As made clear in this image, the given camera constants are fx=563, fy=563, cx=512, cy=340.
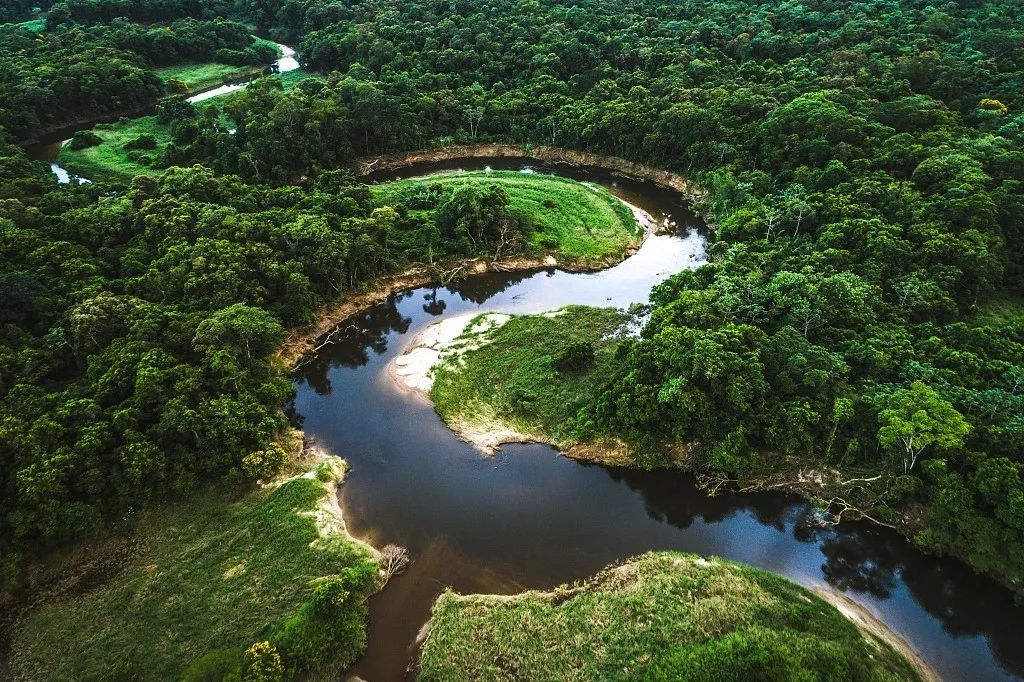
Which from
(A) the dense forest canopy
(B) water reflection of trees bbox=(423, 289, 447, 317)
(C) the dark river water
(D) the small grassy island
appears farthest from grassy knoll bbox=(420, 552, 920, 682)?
(B) water reflection of trees bbox=(423, 289, 447, 317)

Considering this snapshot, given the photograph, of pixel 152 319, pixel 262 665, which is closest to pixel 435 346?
pixel 152 319

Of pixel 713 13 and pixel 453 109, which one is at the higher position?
pixel 713 13

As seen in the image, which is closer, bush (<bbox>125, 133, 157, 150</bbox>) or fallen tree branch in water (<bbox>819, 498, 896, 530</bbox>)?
fallen tree branch in water (<bbox>819, 498, 896, 530</bbox>)

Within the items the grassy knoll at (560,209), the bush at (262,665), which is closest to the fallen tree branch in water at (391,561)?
the bush at (262,665)

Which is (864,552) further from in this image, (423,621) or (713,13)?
(713,13)

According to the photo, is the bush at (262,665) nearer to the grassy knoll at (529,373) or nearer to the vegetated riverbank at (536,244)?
the grassy knoll at (529,373)

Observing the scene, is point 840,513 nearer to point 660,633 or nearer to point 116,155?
point 660,633

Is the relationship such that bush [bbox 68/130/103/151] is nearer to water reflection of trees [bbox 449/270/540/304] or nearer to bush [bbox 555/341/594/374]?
water reflection of trees [bbox 449/270/540/304]

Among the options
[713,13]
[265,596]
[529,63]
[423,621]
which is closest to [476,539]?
[423,621]
